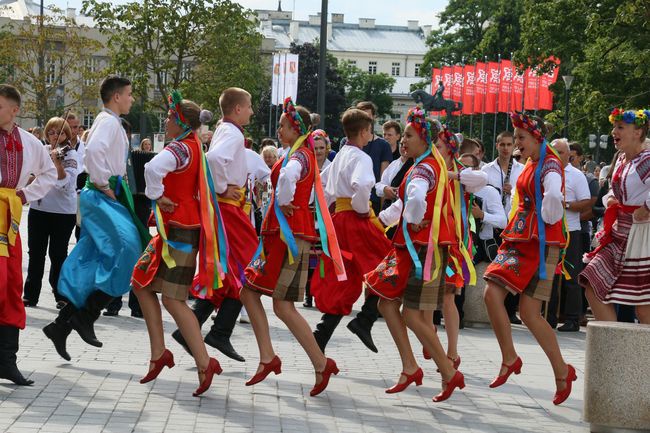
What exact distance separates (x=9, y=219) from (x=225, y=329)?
193cm

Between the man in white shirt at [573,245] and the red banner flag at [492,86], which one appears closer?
the man in white shirt at [573,245]

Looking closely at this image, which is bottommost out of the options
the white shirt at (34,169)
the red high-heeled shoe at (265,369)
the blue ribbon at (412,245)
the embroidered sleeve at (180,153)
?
the red high-heeled shoe at (265,369)

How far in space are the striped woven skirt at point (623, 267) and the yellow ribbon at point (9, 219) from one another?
3800mm

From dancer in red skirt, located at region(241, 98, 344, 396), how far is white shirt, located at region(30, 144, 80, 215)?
474cm

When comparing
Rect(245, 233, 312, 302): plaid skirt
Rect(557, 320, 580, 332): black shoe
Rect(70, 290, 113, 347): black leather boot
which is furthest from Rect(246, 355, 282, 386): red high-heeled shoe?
Rect(557, 320, 580, 332): black shoe

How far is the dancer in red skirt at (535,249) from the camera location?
27.3 ft

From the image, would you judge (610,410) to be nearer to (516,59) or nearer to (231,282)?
(231,282)

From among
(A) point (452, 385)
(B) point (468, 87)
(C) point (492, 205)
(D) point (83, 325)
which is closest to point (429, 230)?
(A) point (452, 385)

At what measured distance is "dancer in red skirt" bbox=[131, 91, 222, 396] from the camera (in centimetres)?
793

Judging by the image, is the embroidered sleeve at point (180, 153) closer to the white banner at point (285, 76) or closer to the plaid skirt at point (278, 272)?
the plaid skirt at point (278, 272)

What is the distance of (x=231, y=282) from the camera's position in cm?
919

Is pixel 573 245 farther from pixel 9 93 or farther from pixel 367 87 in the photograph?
pixel 367 87

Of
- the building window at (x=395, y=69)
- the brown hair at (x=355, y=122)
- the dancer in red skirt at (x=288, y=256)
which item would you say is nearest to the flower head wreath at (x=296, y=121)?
the dancer in red skirt at (x=288, y=256)

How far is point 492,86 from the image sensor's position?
202 feet
